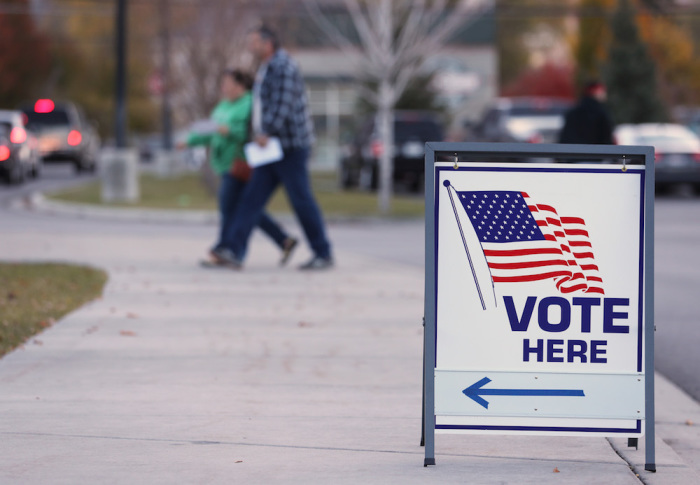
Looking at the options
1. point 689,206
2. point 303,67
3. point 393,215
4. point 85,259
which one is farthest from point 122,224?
point 303,67

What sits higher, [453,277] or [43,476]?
[453,277]

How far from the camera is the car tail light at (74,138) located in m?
37.8

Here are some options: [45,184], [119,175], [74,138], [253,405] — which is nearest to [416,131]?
[119,175]

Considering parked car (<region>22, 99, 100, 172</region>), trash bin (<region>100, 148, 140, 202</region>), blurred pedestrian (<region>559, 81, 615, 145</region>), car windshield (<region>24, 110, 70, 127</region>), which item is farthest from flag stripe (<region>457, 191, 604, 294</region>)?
car windshield (<region>24, 110, 70, 127</region>)

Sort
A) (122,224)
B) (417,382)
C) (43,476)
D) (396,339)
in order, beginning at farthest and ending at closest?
(122,224) → (396,339) → (417,382) → (43,476)

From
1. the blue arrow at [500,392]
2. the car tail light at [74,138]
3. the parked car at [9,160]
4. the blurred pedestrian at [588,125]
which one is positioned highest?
the car tail light at [74,138]

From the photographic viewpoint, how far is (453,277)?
467cm

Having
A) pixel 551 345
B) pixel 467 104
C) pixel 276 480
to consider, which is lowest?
pixel 276 480

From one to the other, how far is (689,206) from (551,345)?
18.8 m

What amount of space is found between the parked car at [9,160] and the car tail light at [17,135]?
9cm

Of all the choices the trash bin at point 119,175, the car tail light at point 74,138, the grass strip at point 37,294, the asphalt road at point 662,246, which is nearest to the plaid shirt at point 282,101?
the grass strip at point 37,294

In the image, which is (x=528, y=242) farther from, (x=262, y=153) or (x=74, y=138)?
(x=74, y=138)

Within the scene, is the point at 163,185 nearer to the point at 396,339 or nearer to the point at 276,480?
the point at 396,339

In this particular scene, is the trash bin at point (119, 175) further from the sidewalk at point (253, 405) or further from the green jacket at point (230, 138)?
the sidewalk at point (253, 405)
